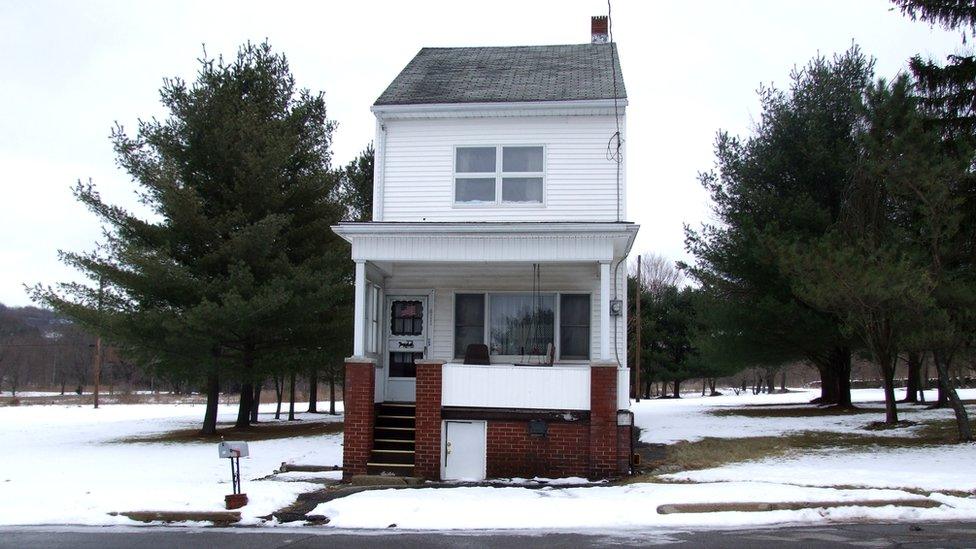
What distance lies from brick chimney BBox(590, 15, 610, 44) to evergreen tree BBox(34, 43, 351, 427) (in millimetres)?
7845

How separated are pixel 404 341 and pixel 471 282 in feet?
5.51

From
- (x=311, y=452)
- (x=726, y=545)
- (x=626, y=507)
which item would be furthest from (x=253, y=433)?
(x=726, y=545)

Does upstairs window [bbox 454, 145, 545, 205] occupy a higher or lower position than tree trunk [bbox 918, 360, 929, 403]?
higher

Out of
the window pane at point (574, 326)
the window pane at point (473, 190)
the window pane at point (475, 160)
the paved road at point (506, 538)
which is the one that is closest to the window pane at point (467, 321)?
the window pane at point (574, 326)

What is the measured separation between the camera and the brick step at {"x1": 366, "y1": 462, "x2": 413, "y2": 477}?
42.7ft

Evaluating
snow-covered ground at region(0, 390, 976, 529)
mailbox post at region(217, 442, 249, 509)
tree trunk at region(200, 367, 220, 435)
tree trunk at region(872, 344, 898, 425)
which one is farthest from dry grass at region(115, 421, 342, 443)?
tree trunk at region(872, 344, 898, 425)

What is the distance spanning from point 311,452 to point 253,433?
593 cm

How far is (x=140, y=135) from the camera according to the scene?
2089 cm

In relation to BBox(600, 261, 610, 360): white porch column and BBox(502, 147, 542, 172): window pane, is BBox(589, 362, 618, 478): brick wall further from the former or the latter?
BBox(502, 147, 542, 172): window pane

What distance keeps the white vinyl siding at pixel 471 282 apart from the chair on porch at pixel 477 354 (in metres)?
0.68

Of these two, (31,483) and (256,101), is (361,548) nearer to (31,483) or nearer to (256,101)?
(31,483)

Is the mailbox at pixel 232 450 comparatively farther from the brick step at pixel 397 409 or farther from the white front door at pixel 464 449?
the brick step at pixel 397 409

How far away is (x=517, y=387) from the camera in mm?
12938

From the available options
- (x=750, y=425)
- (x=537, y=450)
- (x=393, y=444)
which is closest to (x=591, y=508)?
(x=537, y=450)
